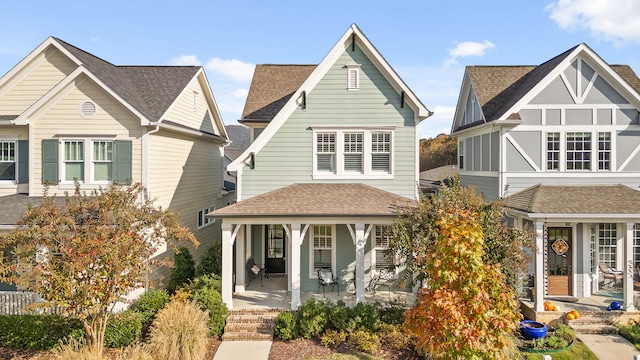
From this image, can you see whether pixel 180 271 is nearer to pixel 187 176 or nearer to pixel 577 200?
pixel 187 176

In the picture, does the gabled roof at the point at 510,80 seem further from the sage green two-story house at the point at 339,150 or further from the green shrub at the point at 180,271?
the green shrub at the point at 180,271

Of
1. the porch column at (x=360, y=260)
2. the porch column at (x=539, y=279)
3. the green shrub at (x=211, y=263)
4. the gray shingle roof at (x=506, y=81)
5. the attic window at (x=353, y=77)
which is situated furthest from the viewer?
the gray shingle roof at (x=506, y=81)

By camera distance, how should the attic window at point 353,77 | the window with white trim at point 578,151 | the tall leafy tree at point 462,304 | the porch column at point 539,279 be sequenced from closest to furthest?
the tall leafy tree at point 462,304 → the porch column at point 539,279 → the attic window at point 353,77 → the window with white trim at point 578,151

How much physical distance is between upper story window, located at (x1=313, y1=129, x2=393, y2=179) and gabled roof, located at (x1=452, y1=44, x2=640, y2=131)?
4802mm

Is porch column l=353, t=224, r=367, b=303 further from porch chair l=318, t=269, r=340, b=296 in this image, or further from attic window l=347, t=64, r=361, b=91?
attic window l=347, t=64, r=361, b=91

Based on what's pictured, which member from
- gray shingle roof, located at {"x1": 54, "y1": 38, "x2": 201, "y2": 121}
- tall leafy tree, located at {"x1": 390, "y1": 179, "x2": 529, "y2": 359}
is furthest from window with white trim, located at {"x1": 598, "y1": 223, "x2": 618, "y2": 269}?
gray shingle roof, located at {"x1": 54, "y1": 38, "x2": 201, "y2": 121}

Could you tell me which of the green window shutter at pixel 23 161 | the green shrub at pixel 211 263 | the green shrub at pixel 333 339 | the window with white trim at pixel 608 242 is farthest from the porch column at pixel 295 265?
the window with white trim at pixel 608 242

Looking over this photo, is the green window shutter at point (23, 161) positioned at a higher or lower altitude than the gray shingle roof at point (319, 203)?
higher

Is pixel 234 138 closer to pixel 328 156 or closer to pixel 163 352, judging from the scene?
pixel 328 156

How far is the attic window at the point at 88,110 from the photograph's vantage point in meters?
14.6

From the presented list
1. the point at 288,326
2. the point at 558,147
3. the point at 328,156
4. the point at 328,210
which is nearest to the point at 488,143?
Answer: the point at 558,147

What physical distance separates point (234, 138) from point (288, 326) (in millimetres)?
37008

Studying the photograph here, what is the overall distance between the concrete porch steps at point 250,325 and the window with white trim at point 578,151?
1283cm

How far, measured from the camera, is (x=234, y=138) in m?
45.9
